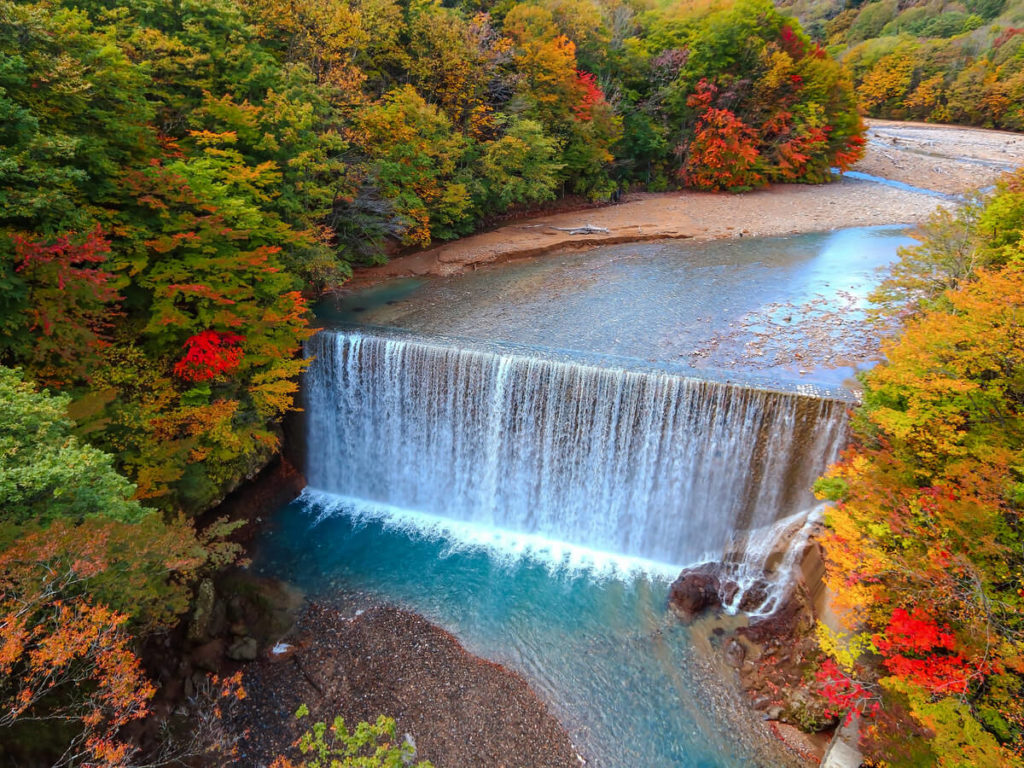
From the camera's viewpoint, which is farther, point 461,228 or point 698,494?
point 461,228

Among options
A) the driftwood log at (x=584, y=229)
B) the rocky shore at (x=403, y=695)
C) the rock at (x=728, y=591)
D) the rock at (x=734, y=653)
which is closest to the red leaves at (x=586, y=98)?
the driftwood log at (x=584, y=229)

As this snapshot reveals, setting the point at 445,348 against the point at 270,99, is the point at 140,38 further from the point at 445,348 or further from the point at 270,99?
the point at 445,348

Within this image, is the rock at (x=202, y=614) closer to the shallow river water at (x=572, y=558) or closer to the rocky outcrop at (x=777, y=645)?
the shallow river water at (x=572, y=558)

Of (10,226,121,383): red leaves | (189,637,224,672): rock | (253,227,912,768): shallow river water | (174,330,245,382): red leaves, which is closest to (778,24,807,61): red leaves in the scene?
(253,227,912,768): shallow river water

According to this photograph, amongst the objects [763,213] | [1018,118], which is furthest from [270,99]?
[1018,118]

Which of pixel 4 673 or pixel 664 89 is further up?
pixel 664 89

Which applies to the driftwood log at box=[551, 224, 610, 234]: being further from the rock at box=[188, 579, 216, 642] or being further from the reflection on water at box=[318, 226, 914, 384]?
the rock at box=[188, 579, 216, 642]
